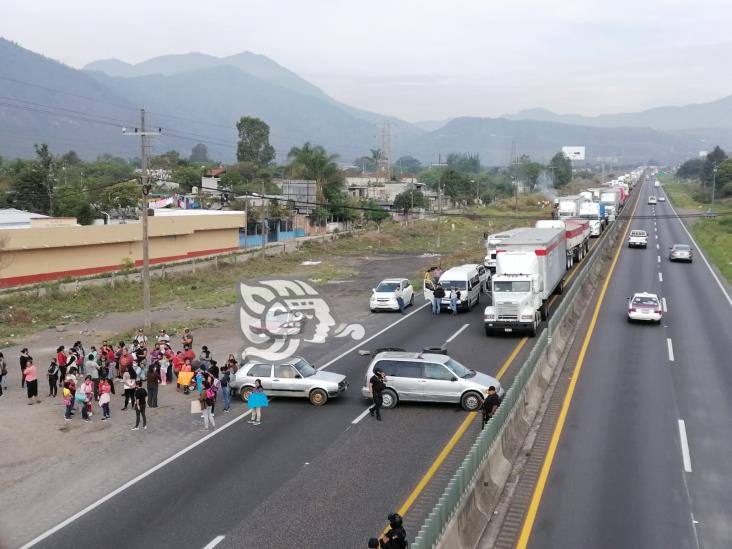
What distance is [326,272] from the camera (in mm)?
55594

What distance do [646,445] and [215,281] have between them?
3826 cm

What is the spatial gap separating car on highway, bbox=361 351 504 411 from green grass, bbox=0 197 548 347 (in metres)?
17.2

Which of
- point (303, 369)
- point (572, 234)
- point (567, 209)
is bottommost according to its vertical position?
point (303, 369)

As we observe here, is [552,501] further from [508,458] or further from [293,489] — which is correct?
A: [293,489]

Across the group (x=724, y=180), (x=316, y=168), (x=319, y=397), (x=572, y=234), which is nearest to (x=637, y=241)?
(x=572, y=234)

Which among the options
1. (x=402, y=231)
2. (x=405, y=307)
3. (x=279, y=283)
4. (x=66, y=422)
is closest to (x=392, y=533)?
(x=66, y=422)

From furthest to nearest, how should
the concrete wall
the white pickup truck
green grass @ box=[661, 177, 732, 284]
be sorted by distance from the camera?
the white pickup truck, green grass @ box=[661, 177, 732, 284], the concrete wall

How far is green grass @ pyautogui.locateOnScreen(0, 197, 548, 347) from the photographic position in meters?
Answer: 39.1

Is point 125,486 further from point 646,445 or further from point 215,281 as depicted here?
point 215,281

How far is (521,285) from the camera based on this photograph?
3095 cm

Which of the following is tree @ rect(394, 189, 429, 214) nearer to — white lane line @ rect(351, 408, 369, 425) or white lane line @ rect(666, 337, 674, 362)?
white lane line @ rect(666, 337, 674, 362)

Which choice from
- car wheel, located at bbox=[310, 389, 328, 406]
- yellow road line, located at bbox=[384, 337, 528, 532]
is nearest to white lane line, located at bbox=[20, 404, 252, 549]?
car wheel, located at bbox=[310, 389, 328, 406]

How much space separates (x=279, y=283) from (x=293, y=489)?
2937 centimetres

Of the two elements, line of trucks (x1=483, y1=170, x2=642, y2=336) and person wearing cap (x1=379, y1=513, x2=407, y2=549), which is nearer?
person wearing cap (x1=379, y1=513, x2=407, y2=549)
